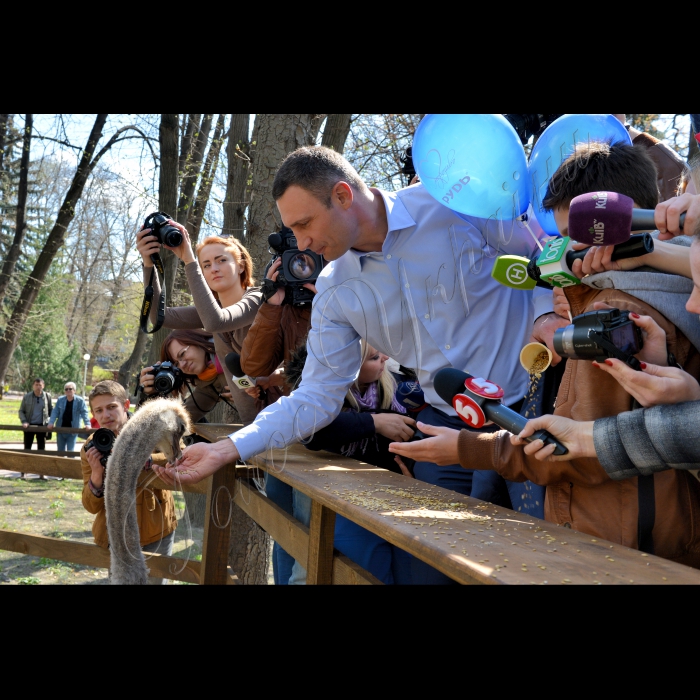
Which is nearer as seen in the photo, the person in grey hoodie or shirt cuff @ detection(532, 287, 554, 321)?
the person in grey hoodie

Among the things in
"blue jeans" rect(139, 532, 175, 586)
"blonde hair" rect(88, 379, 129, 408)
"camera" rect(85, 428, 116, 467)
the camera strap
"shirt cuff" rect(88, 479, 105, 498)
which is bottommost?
"blue jeans" rect(139, 532, 175, 586)

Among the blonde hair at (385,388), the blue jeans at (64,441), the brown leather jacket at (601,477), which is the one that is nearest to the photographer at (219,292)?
the blonde hair at (385,388)

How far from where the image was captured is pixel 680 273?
59.3 inches

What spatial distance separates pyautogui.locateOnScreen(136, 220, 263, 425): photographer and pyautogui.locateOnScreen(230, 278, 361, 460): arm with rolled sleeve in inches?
33.0

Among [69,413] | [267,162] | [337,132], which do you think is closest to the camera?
[267,162]

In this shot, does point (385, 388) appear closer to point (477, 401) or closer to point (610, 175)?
point (477, 401)

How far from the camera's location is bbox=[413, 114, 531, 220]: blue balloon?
7.80 ft

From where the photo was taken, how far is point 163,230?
3.42m

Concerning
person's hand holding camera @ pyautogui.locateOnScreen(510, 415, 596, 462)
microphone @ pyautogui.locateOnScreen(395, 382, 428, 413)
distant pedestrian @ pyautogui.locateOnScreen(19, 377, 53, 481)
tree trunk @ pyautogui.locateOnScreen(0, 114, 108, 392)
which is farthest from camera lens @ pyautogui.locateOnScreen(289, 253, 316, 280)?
distant pedestrian @ pyautogui.locateOnScreen(19, 377, 53, 481)

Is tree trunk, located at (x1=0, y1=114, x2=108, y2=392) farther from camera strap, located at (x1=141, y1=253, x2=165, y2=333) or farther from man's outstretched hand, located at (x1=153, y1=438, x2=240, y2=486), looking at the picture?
man's outstretched hand, located at (x1=153, y1=438, x2=240, y2=486)

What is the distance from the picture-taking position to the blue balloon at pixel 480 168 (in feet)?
7.80

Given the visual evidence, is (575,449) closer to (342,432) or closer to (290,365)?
(342,432)

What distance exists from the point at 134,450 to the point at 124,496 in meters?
0.17

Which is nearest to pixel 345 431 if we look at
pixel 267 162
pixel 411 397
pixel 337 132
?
pixel 411 397
